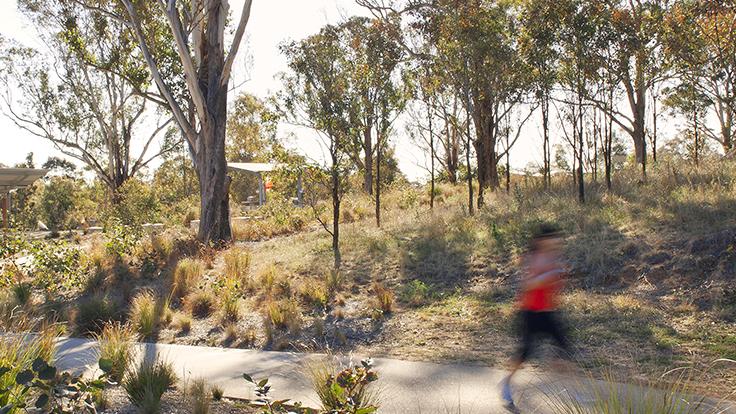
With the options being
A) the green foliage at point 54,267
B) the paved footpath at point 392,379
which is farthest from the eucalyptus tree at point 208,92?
the paved footpath at point 392,379

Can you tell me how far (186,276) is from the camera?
12086 mm

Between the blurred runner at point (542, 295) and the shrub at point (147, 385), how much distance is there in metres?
2.70

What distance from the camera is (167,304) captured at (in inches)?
→ 399

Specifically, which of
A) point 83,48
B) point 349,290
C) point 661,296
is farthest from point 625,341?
point 83,48

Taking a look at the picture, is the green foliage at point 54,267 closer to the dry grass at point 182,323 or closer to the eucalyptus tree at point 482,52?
the dry grass at point 182,323

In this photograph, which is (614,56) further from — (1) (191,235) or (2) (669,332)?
(1) (191,235)

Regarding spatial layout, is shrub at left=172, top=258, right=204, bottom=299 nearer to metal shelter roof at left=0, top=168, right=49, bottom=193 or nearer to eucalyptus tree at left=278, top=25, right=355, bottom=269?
eucalyptus tree at left=278, top=25, right=355, bottom=269

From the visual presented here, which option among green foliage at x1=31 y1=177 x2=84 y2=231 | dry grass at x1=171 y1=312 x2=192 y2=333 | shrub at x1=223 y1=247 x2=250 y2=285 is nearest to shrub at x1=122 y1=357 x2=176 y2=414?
dry grass at x1=171 y1=312 x2=192 y2=333

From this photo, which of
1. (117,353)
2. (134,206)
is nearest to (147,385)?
(117,353)

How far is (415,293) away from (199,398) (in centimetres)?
577

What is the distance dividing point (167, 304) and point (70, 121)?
26665 millimetres

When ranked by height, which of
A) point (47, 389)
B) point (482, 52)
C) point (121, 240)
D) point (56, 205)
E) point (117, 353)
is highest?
point (482, 52)

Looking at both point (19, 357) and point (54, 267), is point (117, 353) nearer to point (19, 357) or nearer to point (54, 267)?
point (19, 357)

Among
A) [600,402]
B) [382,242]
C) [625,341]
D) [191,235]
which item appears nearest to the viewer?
[600,402]
